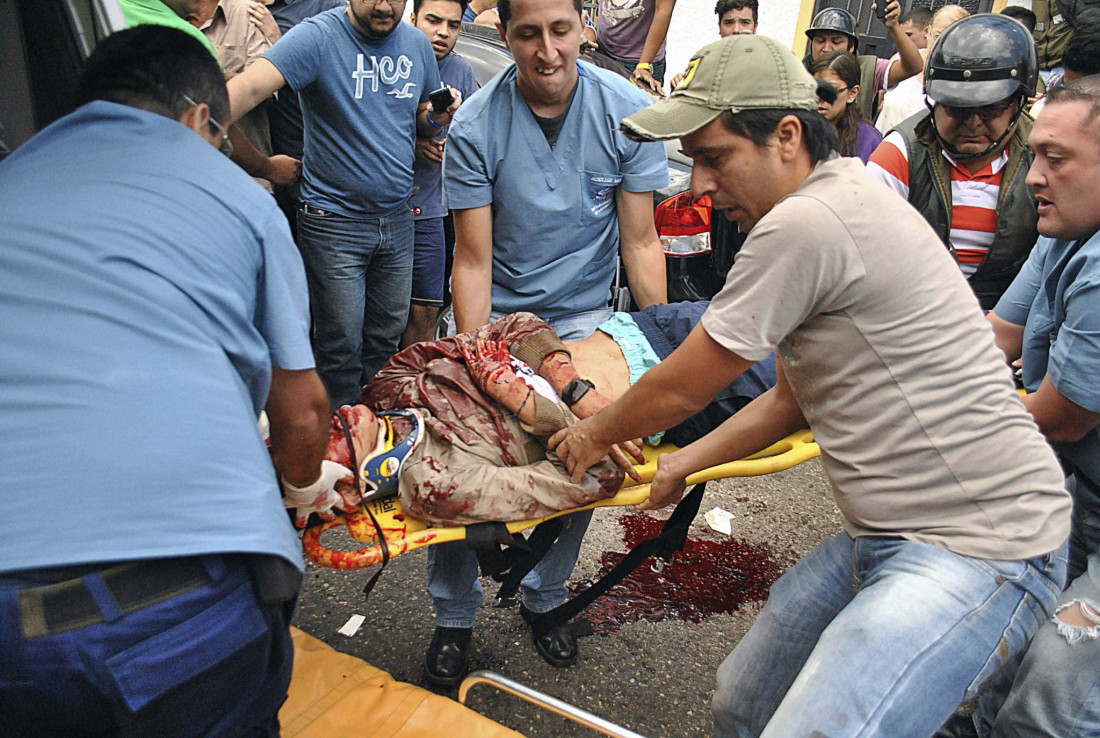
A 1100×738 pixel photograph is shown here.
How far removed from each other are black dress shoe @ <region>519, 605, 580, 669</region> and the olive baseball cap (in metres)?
1.73

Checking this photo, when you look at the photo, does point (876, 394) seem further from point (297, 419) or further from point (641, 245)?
point (641, 245)

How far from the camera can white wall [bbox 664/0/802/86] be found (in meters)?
9.05

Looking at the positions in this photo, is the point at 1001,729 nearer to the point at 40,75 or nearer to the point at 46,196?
the point at 46,196

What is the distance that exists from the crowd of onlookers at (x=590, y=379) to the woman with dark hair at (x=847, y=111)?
46.9 inches

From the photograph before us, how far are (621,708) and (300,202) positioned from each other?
8.41 feet

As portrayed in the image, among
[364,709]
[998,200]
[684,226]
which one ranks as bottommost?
[364,709]

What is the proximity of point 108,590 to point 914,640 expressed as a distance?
1383 mm

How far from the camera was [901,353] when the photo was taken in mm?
1591

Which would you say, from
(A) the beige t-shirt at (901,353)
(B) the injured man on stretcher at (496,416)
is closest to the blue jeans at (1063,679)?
(A) the beige t-shirt at (901,353)

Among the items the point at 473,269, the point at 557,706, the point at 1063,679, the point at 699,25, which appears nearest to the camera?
the point at 1063,679

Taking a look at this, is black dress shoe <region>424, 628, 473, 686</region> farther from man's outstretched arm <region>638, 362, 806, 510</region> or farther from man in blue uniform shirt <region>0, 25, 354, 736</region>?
man in blue uniform shirt <region>0, 25, 354, 736</region>

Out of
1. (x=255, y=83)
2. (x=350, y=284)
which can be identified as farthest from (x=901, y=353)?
(x=255, y=83)

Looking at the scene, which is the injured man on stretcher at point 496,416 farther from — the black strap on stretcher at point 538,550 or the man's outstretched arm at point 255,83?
the man's outstretched arm at point 255,83

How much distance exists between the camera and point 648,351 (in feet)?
9.14
